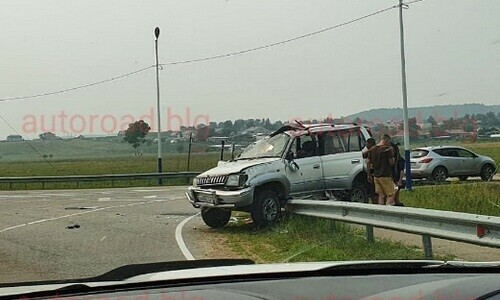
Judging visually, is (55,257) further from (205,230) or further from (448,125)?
(448,125)

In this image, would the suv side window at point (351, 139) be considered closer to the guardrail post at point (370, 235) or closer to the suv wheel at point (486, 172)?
the guardrail post at point (370, 235)

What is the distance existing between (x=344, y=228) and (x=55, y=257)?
509 cm

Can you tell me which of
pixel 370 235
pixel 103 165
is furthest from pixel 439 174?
pixel 103 165

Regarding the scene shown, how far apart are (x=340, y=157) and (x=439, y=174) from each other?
51.0 ft

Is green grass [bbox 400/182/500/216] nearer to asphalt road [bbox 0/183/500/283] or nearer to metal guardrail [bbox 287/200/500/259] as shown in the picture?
asphalt road [bbox 0/183/500/283]

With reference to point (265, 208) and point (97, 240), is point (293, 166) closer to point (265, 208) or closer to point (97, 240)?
point (265, 208)

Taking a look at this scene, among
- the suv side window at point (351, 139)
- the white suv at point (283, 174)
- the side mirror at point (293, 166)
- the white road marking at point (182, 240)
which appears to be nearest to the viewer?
the white road marking at point (182, 240)

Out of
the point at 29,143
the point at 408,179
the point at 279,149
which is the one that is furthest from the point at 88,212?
the point at 29,143

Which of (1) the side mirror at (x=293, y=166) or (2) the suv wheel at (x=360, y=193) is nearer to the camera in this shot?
(1) the side mirror at (x=293, y=166)

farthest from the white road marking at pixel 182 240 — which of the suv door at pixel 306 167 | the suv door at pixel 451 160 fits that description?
the suv door at pixel 451 160

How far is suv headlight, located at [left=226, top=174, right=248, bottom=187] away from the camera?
14.1 meters

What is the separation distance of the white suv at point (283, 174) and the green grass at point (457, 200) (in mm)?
2144

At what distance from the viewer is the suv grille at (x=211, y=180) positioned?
14500 millimetres

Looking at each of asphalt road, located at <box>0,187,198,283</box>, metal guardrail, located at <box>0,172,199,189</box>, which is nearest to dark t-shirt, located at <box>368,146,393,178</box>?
asphalt road, located at <box>0,187,198,283</box>
